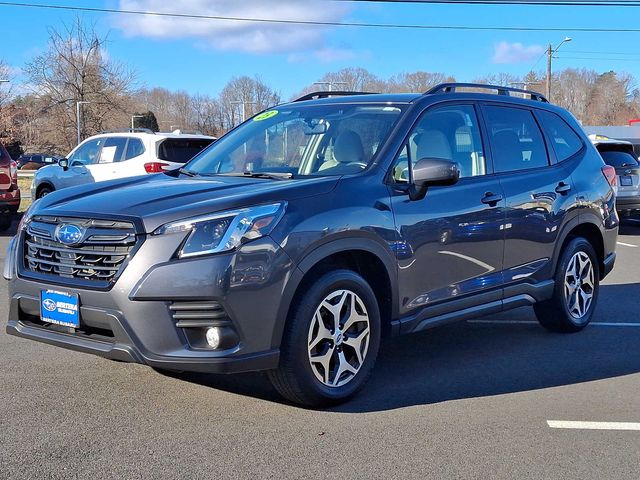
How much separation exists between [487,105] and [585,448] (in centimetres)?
275

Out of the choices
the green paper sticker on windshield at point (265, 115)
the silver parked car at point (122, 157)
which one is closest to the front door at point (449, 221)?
the green paper sticker on windshield at point (265, 115)

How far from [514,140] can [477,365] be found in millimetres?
1767

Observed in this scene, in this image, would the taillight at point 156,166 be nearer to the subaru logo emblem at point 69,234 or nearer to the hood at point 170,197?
the hood at point 170,197

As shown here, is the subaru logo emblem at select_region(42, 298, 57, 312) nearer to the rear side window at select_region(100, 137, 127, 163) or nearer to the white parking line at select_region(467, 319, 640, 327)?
the white parking line at select_region(467, 319, 640, 327)

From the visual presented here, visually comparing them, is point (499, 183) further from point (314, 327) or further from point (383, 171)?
point (314, 327)

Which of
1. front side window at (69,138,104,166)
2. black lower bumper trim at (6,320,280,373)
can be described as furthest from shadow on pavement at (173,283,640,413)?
front side window at (69,138,104,166)

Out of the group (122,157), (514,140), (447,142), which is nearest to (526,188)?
(514,140)

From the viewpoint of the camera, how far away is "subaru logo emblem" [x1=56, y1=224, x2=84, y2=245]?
A: 405 centimetres

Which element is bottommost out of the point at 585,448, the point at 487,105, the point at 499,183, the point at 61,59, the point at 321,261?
the point at 585,448

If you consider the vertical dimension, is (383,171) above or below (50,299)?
above

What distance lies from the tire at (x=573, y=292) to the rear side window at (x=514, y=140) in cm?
84

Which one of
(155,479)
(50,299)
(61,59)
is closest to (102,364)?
(50,299)

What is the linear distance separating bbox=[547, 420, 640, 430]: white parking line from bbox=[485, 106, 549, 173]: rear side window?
199 cm

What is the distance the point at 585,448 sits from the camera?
3.91m
